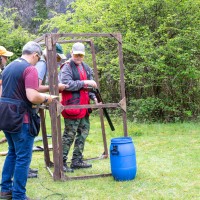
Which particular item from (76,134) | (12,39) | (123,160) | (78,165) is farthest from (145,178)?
(12,39)

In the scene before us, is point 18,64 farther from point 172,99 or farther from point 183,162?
point 172,99

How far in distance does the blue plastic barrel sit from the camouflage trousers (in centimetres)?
75

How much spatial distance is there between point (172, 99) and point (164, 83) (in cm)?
52

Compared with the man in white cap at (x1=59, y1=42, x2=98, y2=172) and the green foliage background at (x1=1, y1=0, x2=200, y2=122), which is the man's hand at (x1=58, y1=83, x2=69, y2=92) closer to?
the man in white cap at (x1=59, y1=42, x2=98, y2=172)

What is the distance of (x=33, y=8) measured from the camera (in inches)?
1222

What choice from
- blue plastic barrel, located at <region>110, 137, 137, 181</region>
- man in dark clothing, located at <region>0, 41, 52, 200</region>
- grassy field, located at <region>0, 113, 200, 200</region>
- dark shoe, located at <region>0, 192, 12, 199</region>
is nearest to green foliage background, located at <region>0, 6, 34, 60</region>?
grassy field, located at <region>0, 113, 200, 200</region>

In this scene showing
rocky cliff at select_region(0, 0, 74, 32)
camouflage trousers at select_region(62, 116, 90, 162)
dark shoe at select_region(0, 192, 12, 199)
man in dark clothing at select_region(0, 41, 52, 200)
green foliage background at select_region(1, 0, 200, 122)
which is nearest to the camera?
man in dark clothing at select_region(0, 41, 52, 200)

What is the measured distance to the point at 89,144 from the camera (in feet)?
26.1

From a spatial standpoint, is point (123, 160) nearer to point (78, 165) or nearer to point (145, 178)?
point (145, 178)

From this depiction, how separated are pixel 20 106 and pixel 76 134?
79.8 inches

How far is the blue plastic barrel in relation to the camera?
5082 mm

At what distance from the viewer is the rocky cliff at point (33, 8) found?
2994 cm

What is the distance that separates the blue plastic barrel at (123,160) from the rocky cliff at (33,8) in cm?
2591

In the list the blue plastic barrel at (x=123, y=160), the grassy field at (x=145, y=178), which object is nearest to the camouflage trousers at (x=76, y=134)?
the grassy field at (x=145, y=178)
